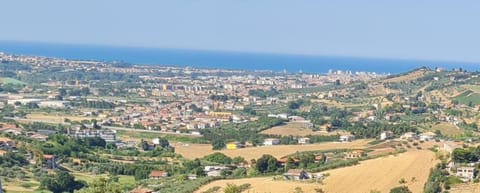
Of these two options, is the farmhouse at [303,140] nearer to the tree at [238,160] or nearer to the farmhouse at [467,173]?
the tree at [238,160]

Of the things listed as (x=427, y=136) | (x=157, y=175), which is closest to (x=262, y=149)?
(x=427, y=136)

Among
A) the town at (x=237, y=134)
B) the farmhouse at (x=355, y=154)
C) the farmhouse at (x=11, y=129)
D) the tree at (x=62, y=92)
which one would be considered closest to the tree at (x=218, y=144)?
the town at (x=237, y=134)

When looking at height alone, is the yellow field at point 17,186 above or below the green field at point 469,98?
below

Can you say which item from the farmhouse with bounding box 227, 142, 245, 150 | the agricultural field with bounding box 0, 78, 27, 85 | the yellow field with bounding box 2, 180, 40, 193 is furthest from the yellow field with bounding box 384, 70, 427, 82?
the yellow field with bounding box 2, 180, 40, 193

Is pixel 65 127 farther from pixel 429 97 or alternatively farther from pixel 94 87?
pixel 94 87

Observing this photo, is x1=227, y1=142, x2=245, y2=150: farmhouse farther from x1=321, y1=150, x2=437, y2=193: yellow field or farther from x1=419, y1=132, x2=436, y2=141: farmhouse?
x1=321, y1=150, x2=437, y2=193: yellow field

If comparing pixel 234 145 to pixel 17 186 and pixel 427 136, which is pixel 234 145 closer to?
pixel 427 136
